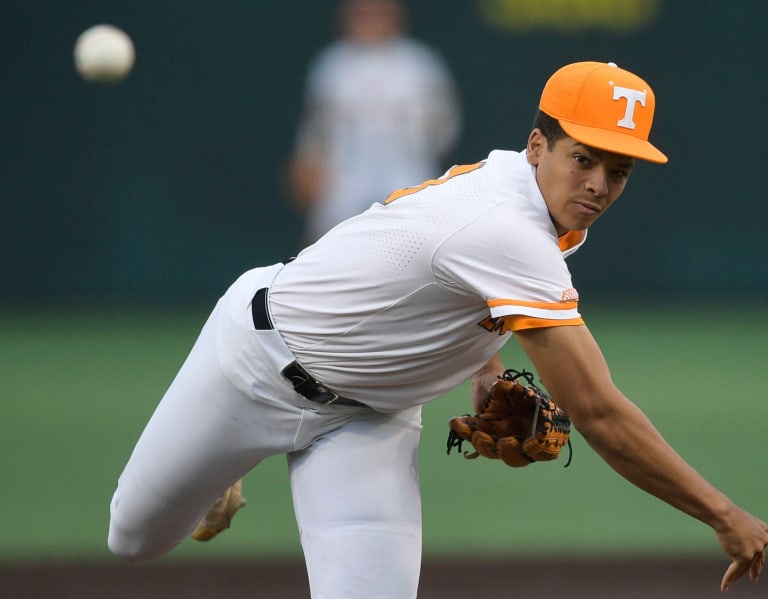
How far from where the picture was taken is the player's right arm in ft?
11.5

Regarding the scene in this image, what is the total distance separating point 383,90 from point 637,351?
292cm

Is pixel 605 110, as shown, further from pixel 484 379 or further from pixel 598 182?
pixel 484 379

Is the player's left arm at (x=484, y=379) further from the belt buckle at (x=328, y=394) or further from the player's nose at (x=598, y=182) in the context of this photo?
the player's nose at (x=598, y=182)

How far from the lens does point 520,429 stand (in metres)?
4.32

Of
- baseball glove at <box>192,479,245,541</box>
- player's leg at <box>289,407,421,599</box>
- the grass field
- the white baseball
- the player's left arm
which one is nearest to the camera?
player's leg at <box>289,407,421,599</box>

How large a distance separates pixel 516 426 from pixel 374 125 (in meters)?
6.87

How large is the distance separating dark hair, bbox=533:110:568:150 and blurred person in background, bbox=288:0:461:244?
7.18 meters

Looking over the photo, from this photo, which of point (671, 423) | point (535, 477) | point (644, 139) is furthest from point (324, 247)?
point (671, 423)

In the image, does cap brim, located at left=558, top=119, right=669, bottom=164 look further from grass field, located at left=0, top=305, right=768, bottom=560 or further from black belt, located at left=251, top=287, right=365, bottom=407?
grass field, located at left=0, top=305, right=768, bottom=560

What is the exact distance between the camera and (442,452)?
26.2 feet

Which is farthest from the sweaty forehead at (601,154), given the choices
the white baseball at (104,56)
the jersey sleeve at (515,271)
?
the white baseball at (104,56)

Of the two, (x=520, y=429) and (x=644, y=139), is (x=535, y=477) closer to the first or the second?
(x=520, y=429)

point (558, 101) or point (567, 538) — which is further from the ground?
point (558, 101)

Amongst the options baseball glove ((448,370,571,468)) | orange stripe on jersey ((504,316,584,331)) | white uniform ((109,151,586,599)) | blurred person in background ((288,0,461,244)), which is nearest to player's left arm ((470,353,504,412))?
baseball glove ((448,370,571,468))
